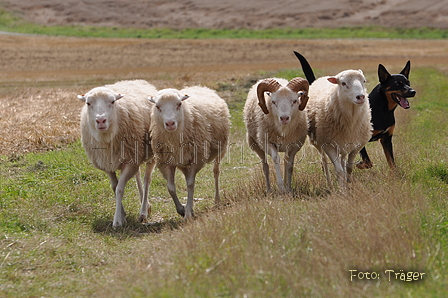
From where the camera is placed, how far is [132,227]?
8.76 metres

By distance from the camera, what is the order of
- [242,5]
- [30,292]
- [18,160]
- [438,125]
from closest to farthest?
[30,292], [18,160], [438,125], [242,5]

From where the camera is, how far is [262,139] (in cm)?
970

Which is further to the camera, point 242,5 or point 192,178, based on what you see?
point 242,5

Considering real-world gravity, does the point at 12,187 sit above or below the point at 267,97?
below

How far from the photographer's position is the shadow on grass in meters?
8.36

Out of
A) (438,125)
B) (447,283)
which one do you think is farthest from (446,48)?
(447,283)

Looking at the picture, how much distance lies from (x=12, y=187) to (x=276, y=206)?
4614mm

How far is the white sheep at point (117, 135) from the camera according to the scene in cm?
879

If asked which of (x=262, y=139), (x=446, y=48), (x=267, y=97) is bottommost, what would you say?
(x=446, y=48)

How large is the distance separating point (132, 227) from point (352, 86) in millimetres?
3960

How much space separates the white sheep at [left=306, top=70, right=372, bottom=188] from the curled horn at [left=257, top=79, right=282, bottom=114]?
850mm

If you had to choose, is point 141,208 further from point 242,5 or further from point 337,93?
point 242,5

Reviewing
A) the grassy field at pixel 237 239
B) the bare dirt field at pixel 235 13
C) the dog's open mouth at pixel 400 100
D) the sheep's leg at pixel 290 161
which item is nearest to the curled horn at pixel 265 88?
the sheep's leg at pixel 290 161

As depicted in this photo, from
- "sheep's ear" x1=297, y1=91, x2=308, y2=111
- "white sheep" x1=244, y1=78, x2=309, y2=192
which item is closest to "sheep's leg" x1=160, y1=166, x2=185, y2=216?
"white sheep" x1=244, y1=78, x2=309, y2=192
